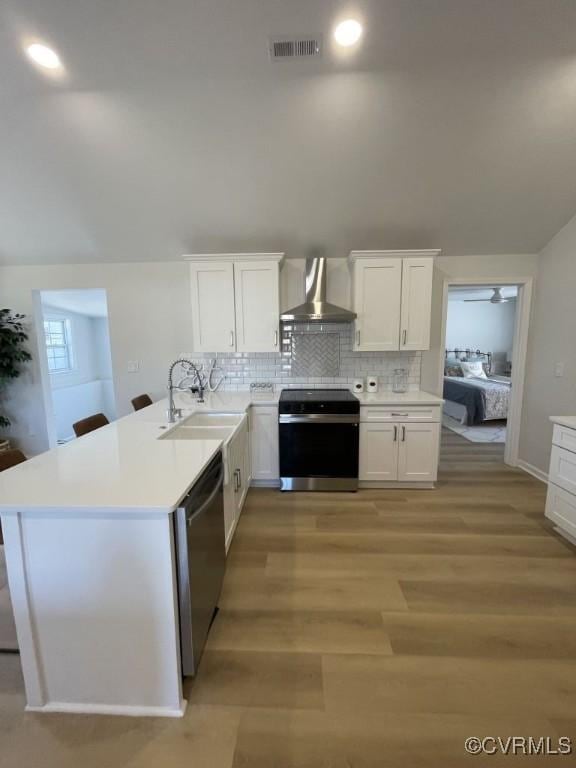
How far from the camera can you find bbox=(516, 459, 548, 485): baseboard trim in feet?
11.2

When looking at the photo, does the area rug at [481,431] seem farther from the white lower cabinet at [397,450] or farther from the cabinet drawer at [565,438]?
the cabinet drawer at [565,438]

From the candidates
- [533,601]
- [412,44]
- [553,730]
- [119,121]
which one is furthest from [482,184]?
[553,730]

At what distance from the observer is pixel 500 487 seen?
3289mm

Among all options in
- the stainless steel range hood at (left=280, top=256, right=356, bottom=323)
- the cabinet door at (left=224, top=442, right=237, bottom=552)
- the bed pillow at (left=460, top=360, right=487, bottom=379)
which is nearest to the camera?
the cabinet door at (left=224, top=442, right=237, bottom=552)

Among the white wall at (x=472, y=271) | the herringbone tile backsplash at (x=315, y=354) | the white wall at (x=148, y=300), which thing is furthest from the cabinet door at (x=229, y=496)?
the white wall at (x=472, y=271)

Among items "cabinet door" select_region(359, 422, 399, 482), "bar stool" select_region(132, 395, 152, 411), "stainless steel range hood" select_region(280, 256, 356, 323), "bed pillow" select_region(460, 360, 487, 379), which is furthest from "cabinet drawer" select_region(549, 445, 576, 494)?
"bed pillow" select_region(460, 360, 487, 379)

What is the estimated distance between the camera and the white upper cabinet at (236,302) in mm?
3254

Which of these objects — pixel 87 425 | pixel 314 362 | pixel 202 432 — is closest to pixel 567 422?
pixel 314 362

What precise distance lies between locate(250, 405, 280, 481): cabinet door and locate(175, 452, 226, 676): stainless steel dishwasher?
1378 mm

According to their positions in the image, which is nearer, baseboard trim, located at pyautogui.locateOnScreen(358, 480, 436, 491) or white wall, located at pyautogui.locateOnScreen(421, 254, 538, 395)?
baseboard trim, located at pyautogui.locateOnScreen(358, 480, 436, 491)

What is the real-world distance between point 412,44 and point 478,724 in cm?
338

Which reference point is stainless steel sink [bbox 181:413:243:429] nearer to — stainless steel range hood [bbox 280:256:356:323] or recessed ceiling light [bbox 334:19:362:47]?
stainless steel range hood [bbox 280:256:356:323]

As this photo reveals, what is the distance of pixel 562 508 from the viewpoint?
2447 mm

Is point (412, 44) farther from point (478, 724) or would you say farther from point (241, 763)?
point (241, 763)
